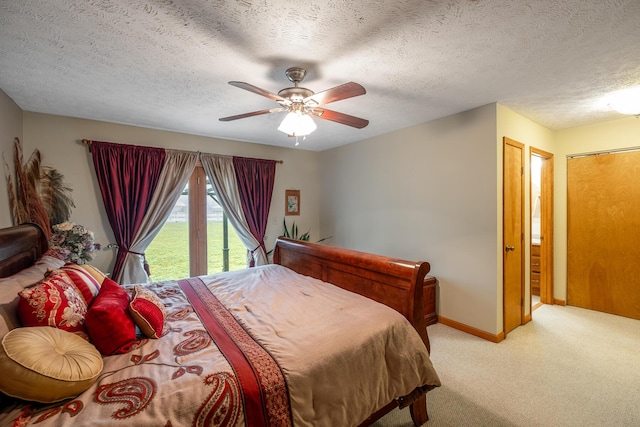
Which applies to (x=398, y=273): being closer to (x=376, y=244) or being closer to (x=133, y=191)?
(x=376, y=244)

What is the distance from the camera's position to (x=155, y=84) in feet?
7.68

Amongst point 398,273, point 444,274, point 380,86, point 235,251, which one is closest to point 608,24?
point 380,86

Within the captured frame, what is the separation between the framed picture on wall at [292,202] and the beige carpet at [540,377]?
9.27 ft

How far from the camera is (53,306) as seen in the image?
3.99 feet

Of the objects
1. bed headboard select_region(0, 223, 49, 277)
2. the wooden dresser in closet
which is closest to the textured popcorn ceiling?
bed headboard select_region(0, 223, 49, 277)

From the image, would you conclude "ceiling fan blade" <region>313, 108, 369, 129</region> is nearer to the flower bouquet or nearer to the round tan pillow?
the round tan pillow

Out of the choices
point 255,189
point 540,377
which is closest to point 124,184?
point 255,189

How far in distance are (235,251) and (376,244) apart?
2222mm

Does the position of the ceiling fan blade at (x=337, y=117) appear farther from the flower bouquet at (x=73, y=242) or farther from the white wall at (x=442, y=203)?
the flower bouquet at (x=73, y=242)

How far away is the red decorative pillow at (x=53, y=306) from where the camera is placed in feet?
3.77

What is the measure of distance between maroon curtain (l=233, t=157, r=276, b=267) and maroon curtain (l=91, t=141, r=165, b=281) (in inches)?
45.6

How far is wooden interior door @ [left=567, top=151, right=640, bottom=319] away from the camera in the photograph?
3.26 metres

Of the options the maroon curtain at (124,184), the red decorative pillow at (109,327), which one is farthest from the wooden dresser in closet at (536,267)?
the maroon curtain at (124,184)

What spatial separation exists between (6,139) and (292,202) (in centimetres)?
340
